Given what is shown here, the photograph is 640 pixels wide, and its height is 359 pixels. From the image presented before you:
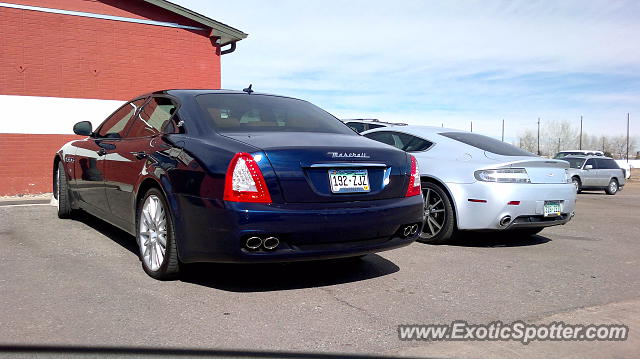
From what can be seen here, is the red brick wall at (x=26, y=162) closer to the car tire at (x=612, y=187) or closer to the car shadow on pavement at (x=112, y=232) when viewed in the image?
the car shadow on pavement at (x=112, y=232)

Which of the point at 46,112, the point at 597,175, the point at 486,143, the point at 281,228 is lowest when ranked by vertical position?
the point at 597,175

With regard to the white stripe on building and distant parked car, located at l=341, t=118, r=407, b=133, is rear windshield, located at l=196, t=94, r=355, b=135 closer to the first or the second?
distant parked car, located at l=341, t=118, r=407, b=133

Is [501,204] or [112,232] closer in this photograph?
[501,204]

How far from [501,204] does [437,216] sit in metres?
0.76

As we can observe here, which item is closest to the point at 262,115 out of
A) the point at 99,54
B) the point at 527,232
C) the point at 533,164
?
the point at 533,164

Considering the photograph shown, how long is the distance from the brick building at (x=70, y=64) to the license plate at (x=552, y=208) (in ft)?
29.3

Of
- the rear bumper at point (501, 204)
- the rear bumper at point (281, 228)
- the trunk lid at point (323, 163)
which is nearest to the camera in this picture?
the rear bumper at point (281, 228)

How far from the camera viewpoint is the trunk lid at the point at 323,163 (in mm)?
3789

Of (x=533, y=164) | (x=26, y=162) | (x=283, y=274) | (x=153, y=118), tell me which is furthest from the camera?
(x=26, y=162)

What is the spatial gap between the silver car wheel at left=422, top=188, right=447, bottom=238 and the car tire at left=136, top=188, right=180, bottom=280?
3.13 m

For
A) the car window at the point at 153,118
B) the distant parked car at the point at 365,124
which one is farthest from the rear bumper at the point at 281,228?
the distant parked car at the point at 365,124

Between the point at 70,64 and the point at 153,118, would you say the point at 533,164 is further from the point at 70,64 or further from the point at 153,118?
the point at 70,64

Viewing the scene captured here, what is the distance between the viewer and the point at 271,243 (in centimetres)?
372

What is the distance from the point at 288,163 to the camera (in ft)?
12.4
